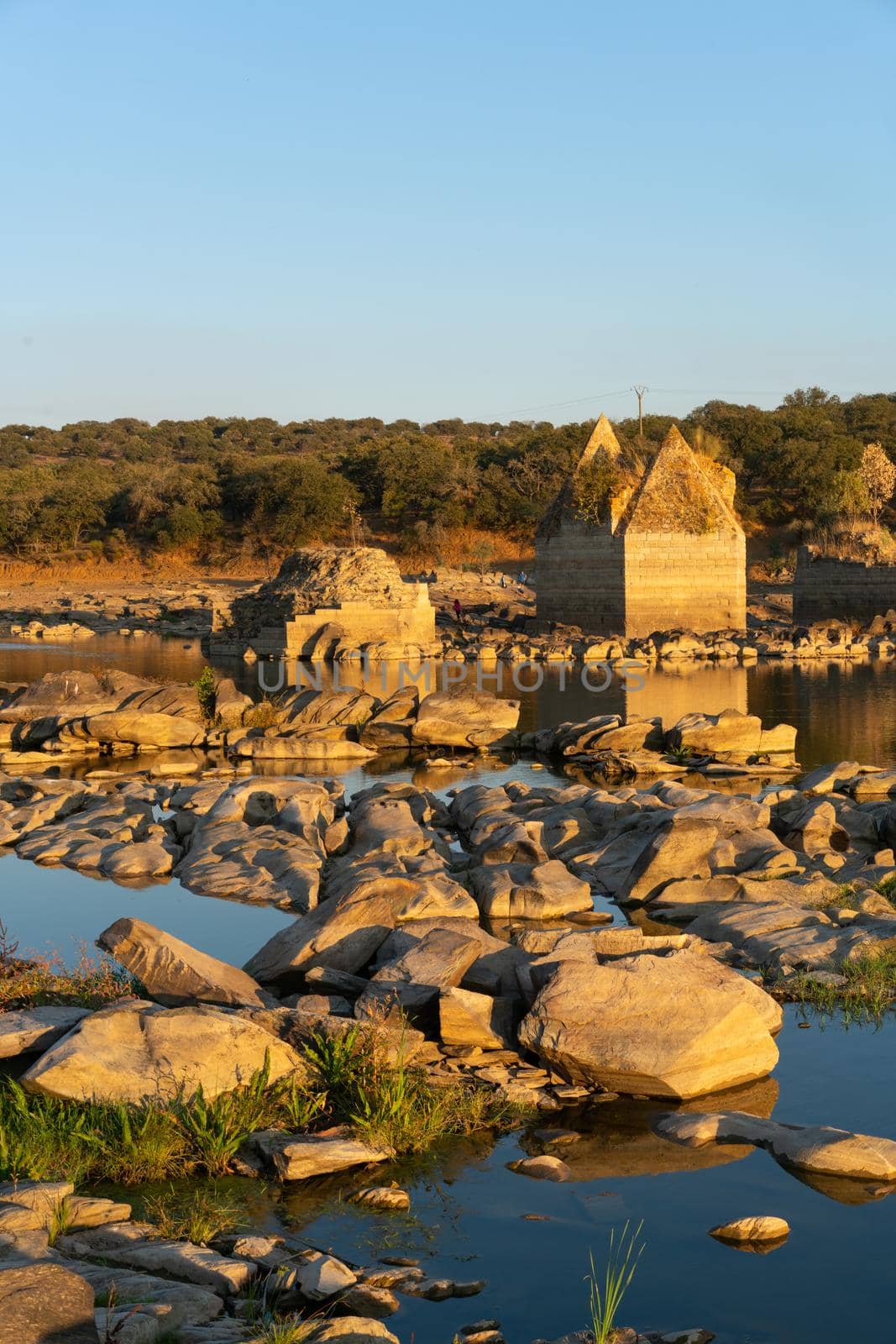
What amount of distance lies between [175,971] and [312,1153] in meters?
1.89

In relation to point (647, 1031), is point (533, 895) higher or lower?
lower

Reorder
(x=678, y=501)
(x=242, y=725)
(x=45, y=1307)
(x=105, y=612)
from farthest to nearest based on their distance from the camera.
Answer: (x=105, y=612), (x=678, y=501), (x=242, y=725), (x=45, y=1307)

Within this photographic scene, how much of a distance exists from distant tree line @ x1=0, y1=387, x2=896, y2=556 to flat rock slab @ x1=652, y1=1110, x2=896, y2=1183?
48.6 metres

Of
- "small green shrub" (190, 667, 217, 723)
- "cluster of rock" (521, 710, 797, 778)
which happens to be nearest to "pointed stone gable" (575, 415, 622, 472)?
"small green shrub" (190, 667, 217, 723)

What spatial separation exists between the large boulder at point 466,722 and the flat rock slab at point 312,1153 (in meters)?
13.6

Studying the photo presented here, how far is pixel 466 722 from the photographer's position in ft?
64.8

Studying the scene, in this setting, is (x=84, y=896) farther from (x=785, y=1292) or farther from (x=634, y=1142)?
(x=785, y=1292)

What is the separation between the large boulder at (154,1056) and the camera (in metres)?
6.11

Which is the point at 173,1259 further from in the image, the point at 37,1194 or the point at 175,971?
the point at 175,971

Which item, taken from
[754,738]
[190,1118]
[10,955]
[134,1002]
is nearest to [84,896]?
[10,955]

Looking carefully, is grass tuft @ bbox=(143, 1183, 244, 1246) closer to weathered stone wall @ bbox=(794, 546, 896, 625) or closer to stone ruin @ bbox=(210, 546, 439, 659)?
stone ruin @ bbox=(210, 546, 439, 659)

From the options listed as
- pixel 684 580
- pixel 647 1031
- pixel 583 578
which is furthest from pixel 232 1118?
pixel 583 578

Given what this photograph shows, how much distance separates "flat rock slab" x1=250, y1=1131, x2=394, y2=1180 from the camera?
582 centimetres

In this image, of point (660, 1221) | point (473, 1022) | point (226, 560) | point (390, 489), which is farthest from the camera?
point (390, 489)
